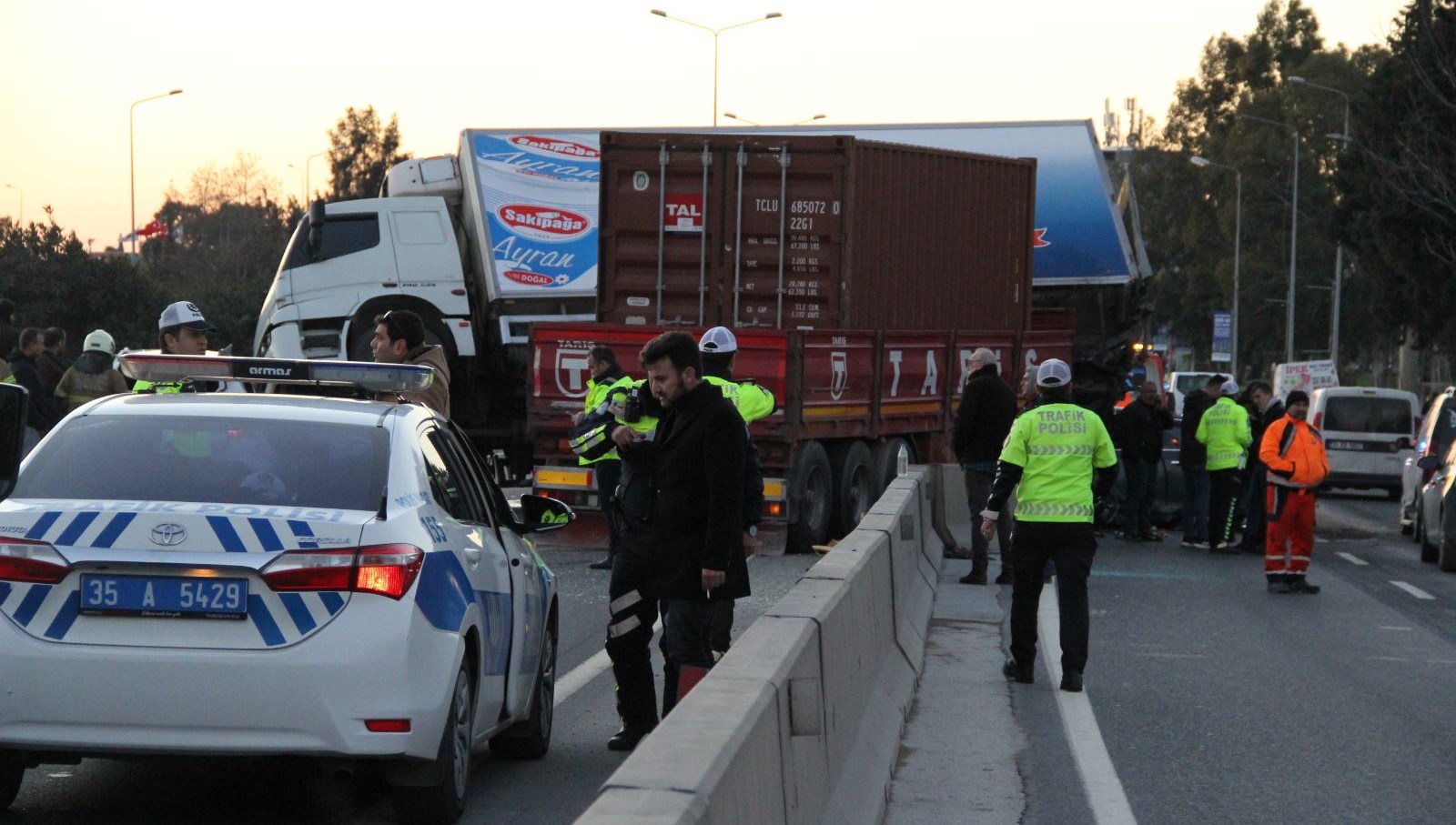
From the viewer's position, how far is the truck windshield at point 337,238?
20.4 metres

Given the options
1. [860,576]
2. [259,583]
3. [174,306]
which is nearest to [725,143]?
[174,306]

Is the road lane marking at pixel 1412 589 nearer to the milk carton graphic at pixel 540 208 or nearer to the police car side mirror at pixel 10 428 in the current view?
the milk carton graphic at pixel 540 208

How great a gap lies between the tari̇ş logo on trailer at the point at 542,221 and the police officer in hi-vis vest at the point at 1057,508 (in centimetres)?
1192

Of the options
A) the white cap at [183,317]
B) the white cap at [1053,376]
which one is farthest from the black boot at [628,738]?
the white cap at [183,317]

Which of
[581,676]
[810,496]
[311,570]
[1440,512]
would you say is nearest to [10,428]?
[311,570]

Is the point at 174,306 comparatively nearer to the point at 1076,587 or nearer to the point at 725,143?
the point at 1076,587

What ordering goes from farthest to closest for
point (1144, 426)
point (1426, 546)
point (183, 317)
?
point (1144, 426)
point (1426, 546)
point (183, 317)

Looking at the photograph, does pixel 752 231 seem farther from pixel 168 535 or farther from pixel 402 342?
pixel 168 535

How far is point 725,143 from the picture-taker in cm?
1761

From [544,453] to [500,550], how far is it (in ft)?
31.6

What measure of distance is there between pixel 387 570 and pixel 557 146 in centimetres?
1656

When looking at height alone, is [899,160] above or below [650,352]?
above

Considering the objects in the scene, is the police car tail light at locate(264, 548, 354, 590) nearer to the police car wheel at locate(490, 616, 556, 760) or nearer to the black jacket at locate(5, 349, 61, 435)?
the police car wheel at locate(490, 616, 556, 760)

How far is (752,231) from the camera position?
57.6ft
